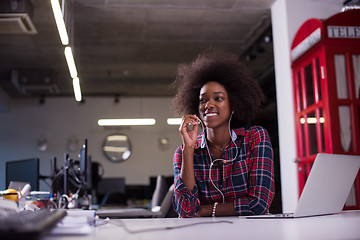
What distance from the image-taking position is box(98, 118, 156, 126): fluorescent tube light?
10.6m

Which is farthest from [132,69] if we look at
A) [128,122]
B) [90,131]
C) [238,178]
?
[238,178]

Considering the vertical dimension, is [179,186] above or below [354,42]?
below

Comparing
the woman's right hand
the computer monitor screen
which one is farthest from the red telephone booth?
the computer monitor screen

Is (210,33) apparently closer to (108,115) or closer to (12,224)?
(108,115)

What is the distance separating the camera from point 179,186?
6.95ft

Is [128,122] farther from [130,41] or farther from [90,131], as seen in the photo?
[130,41]

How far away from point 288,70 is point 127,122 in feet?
20.9

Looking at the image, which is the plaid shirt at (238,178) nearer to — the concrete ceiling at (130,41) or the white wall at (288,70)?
the white wall at (288,70)

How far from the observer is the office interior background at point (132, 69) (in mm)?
5030

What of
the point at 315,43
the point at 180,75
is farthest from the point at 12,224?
the point at 315,43

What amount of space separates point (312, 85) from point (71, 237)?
3.74 m

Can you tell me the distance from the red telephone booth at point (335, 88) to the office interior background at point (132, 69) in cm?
48

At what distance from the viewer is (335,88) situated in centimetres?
393

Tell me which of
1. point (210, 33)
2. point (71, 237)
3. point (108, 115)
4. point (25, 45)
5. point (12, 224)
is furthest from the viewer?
point (108, 115)
